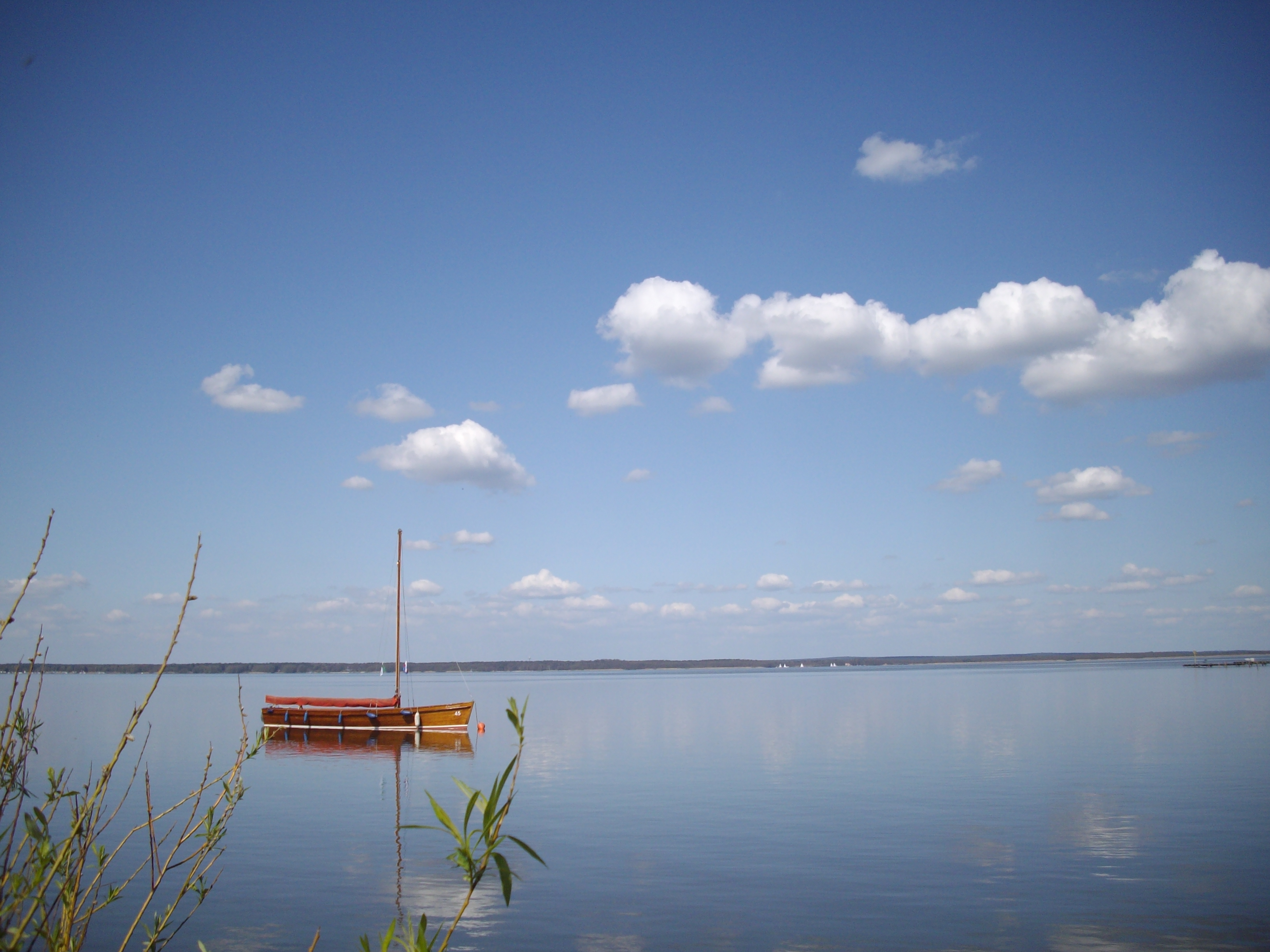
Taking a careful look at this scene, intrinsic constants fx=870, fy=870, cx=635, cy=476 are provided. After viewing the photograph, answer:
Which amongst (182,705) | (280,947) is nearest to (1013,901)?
(280,947)

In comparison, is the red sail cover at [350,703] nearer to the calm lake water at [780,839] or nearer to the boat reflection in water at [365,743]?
the boat reflection in water at [365,743]

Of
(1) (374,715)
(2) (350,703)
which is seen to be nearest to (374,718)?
(1) (374,715)

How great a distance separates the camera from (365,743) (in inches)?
1970

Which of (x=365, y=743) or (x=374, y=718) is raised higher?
(x=374, y=718)

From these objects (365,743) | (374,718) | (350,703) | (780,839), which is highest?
(780,839)

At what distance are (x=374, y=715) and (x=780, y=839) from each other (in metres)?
33.6

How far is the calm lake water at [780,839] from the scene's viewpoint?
48.2ft

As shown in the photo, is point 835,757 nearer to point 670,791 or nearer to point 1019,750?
point 1019,750

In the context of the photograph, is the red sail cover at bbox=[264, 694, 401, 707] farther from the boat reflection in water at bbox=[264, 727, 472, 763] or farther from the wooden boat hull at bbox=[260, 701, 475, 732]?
the boat reflection in water at bbox=[264, 727, 472, 763]

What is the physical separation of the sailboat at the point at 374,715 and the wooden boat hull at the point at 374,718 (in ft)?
0.07

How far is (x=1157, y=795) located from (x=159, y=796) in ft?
105

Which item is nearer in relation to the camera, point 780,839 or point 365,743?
point 780,839

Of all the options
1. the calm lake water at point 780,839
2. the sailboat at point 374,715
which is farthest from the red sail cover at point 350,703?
the calm lake water at point 780,839

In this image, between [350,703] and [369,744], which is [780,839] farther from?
[350,703]
